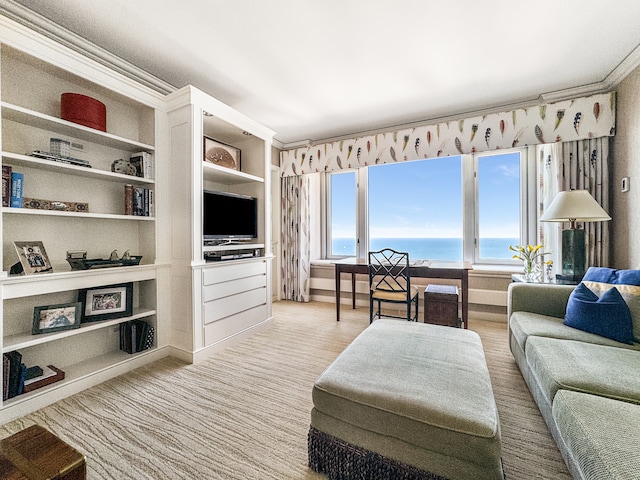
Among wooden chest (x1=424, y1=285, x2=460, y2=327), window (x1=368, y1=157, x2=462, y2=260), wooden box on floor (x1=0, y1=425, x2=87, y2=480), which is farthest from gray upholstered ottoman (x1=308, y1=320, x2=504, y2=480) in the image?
window (x1=368, y1=157, x2=462, y2=260)

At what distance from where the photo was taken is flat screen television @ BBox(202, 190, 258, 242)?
8.98 feet

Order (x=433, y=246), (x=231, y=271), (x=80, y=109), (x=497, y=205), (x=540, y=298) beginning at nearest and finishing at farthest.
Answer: (x=80, y=109) → (x=540, y=298) → (x=231, y=271) → (x=497, y=205) → (x=433, y=246)

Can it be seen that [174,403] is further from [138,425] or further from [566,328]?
[566,328]

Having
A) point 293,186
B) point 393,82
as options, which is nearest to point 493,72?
point 393,82

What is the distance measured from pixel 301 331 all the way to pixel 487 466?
2.38 m

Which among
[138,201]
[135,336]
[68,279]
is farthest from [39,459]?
[138,201]

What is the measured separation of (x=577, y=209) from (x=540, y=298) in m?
0.86

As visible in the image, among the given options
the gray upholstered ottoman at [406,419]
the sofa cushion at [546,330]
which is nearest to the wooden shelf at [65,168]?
the gray upholstered ottoman at [406,419]

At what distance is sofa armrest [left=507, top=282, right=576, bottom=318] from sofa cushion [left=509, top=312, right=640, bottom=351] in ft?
0.20

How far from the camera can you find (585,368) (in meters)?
1.33

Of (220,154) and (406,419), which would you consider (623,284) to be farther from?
(220,154)

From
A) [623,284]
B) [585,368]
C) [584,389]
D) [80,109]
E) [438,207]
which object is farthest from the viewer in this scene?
[438,207]

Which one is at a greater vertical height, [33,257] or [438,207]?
[438,207]

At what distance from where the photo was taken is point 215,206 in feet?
9.25
